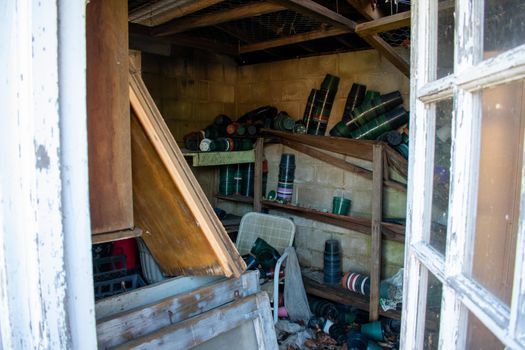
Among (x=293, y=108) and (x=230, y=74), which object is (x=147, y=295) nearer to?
(x=293, y=108)

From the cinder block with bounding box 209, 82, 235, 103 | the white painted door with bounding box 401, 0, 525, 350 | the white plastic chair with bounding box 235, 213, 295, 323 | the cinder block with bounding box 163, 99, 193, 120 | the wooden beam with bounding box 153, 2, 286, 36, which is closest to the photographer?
the white painted door with bounding box 401, 0, 525, 350

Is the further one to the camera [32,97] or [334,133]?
[334,133]

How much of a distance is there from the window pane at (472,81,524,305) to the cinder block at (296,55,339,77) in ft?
11.0

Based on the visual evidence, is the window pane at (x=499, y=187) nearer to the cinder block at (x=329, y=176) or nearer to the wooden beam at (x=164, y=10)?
the wooden beam at (x=164, y=10)

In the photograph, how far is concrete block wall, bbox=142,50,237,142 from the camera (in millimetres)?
4234

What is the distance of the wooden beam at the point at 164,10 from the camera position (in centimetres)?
247

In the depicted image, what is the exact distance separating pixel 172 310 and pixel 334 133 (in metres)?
2.82

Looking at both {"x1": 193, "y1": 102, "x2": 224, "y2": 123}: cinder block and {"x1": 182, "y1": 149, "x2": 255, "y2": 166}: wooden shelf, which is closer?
{"x1": 182, "y1": 149, "x2": 255, "y2": 166}: wooden shelf

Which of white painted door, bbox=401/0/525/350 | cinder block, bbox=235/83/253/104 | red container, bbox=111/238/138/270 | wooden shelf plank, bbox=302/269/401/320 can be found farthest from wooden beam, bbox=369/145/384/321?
white painted door, bbox=401/0/525/350

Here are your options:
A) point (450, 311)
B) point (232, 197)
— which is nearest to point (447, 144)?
point (450, 311)

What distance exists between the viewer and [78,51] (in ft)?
2.50

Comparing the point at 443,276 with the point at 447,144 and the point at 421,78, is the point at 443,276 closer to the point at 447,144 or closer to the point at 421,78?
the point at 447,144

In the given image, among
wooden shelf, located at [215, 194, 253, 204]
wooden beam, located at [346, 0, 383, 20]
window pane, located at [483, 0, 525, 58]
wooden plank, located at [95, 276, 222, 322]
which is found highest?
wooden beam, located at [346, 0, 383, 20]

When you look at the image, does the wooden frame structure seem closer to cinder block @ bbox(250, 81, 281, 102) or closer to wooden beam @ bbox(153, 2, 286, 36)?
wooden beam @ bbox(153, 2, 286, 36)
